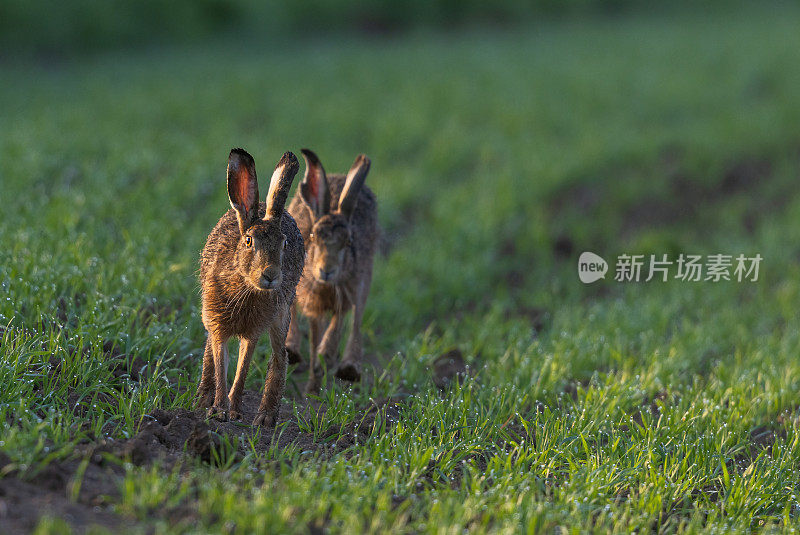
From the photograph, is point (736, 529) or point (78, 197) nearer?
point (736, 529)

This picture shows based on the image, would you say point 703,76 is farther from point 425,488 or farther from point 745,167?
point 425,488

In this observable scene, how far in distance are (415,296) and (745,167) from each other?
742 cm

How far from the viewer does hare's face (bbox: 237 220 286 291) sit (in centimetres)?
407

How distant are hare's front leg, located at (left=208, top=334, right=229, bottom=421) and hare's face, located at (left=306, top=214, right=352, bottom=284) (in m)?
0.89

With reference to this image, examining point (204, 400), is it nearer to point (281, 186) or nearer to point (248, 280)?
point (248, 280)

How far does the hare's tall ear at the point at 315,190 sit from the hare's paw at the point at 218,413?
1.49 meters

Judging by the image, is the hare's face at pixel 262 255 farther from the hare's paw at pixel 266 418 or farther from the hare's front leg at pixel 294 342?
the hare's front leg at pixel 294 342

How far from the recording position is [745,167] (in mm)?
12773

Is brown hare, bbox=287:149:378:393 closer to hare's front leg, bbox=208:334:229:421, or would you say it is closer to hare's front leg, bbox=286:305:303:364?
hare's front leg, bbox=286:305:303:364

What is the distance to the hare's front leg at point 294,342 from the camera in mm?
5589

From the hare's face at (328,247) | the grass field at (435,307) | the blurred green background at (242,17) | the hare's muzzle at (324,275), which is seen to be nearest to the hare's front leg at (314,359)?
the grass field at (435,307)

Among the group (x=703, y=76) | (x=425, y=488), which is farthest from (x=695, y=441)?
(x=703, y=76)

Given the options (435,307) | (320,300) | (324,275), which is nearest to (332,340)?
(320,300)

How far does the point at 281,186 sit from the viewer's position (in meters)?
4.21
